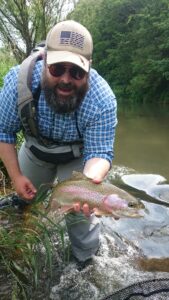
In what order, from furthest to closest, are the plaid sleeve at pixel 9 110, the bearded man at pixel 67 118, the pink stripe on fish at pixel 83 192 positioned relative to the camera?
the plaid sleeve at pixel 9 110 < the bearded man at pixel 67 118 < the pink stripe on fish at pixel 83 192

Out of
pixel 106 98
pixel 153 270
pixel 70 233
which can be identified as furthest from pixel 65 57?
pixel 153 270

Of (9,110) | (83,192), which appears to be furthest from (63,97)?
(83,192)

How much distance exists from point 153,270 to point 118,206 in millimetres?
2030

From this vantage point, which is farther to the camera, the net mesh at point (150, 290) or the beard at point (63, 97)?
the beard at point (63, 97)

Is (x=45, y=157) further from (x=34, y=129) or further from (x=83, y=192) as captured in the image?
(x=83, y=192)

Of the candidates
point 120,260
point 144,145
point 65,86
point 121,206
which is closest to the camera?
point 121,206

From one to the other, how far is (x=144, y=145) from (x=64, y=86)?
414 inches

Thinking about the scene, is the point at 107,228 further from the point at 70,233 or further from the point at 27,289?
the point at 27,289

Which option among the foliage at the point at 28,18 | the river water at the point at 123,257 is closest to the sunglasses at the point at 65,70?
the river water at the point at 123,257

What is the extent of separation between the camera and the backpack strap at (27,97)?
156 inches

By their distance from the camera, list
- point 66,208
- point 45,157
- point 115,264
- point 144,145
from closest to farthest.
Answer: point 66,208
point 45,157
point 115,264
point 144,145

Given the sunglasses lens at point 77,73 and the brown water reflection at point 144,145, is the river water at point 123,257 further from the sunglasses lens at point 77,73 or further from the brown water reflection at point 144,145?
the brown water reflection at point 144,145

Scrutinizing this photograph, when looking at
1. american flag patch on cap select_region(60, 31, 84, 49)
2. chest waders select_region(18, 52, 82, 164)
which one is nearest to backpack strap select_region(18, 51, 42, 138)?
chest waders select_region(18, 52, 82, 164)

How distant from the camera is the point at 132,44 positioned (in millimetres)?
38188
